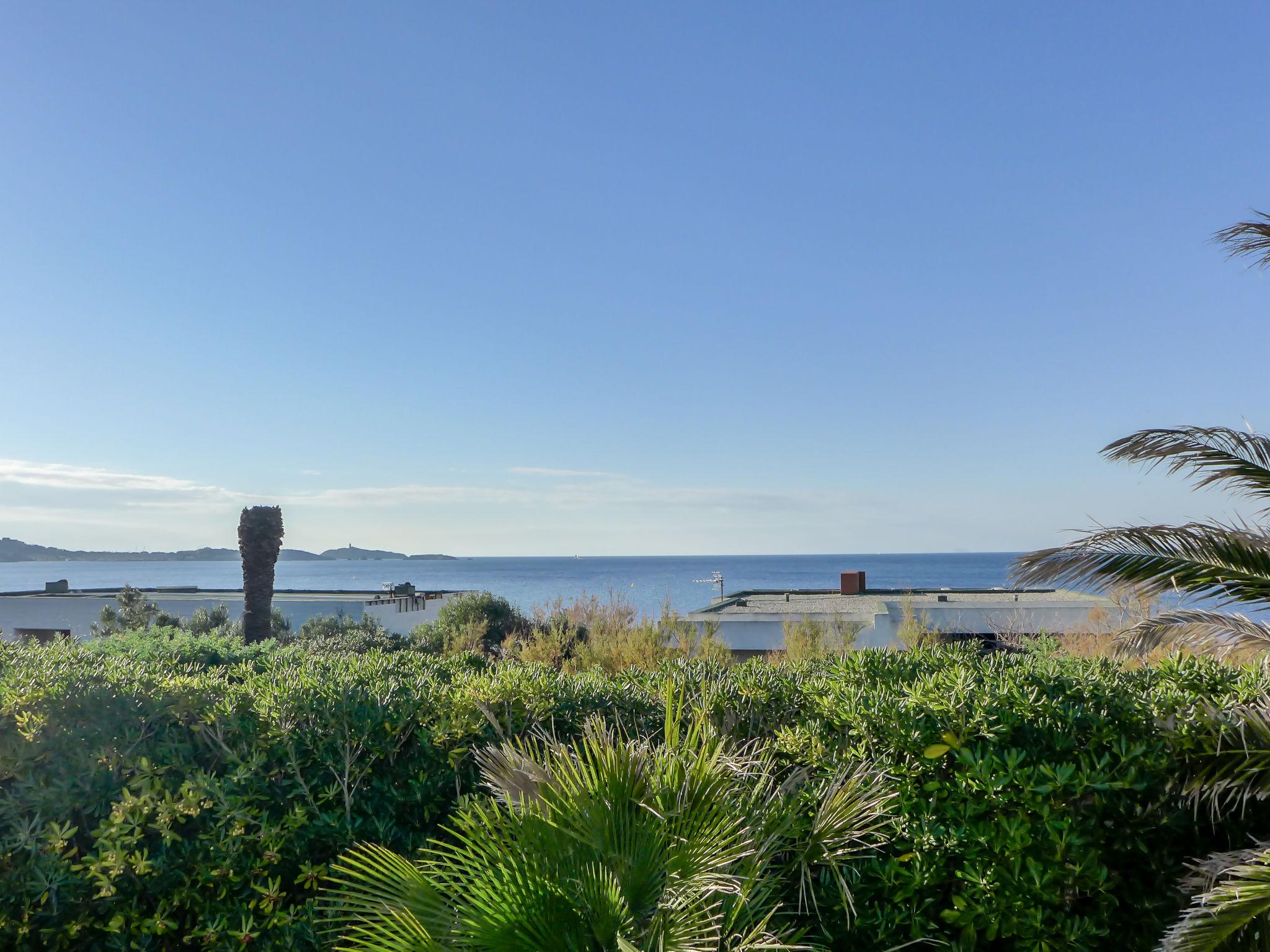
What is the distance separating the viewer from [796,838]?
2.63 metres

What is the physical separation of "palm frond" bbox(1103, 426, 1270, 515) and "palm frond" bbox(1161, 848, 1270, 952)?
9.54 ft

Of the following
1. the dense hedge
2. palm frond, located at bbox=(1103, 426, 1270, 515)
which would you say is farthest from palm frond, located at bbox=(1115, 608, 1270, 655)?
the dense hedge

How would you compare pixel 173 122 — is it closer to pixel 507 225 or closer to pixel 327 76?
pixel 327 76

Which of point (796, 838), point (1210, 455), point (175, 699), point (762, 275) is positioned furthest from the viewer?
point (762, 275)

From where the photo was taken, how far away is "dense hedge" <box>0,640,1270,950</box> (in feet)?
9.23

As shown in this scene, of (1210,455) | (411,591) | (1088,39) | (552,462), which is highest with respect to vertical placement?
(1088,39)

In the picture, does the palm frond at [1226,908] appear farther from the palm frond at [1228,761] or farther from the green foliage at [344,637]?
the green foliage at [344,637]

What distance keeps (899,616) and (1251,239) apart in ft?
52.3

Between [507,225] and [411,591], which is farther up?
[507,225]

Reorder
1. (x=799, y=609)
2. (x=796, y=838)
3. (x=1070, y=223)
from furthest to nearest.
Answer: (x=799, y=609), (x=1070, y=223), (x=796, y=838)

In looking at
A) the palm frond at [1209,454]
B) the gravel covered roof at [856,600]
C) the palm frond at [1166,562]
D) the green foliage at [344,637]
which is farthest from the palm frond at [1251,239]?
the gravel covered roof at [856,600]

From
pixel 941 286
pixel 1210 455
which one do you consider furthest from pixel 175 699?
pixel 941 286

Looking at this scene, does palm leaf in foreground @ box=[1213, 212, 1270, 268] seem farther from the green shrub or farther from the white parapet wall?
the white parapet wall

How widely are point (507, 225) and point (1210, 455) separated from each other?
11490mm
